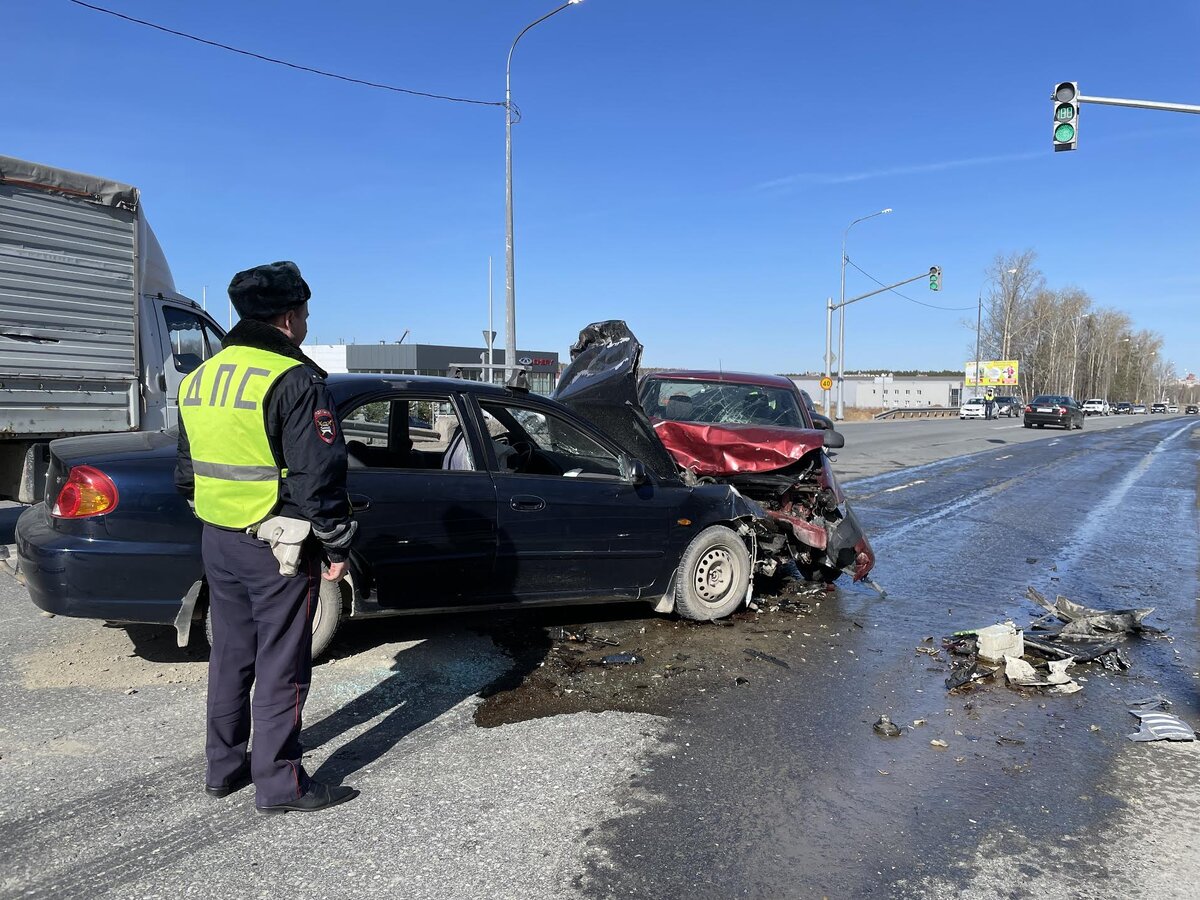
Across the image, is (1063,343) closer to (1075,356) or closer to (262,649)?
(1075,356)

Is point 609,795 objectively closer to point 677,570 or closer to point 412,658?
point 412,658

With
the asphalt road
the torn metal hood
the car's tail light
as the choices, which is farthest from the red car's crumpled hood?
the car's tail light

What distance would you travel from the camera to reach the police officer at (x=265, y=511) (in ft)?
9.61

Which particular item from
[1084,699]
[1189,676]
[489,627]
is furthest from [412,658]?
[1189,676]

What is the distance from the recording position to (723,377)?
28.9 ft

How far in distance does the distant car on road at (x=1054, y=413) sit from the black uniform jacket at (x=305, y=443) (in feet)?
151

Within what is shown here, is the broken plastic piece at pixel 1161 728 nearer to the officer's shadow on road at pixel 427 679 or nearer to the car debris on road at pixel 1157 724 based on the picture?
the car debris on road at pixel 1157 724

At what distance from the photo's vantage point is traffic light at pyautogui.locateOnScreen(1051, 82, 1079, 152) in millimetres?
15258

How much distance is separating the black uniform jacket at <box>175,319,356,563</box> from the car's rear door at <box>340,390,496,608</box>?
1183mm

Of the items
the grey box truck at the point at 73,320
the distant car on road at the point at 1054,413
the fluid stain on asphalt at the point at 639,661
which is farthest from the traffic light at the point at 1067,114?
the distant car on road at the point at 1054,413

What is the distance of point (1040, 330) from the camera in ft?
305

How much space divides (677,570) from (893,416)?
60058mm

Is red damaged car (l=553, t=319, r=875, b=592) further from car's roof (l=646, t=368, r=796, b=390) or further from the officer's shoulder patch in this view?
the officer's shoulder patch

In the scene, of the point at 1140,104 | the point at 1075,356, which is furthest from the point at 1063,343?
the point at 1140,104
